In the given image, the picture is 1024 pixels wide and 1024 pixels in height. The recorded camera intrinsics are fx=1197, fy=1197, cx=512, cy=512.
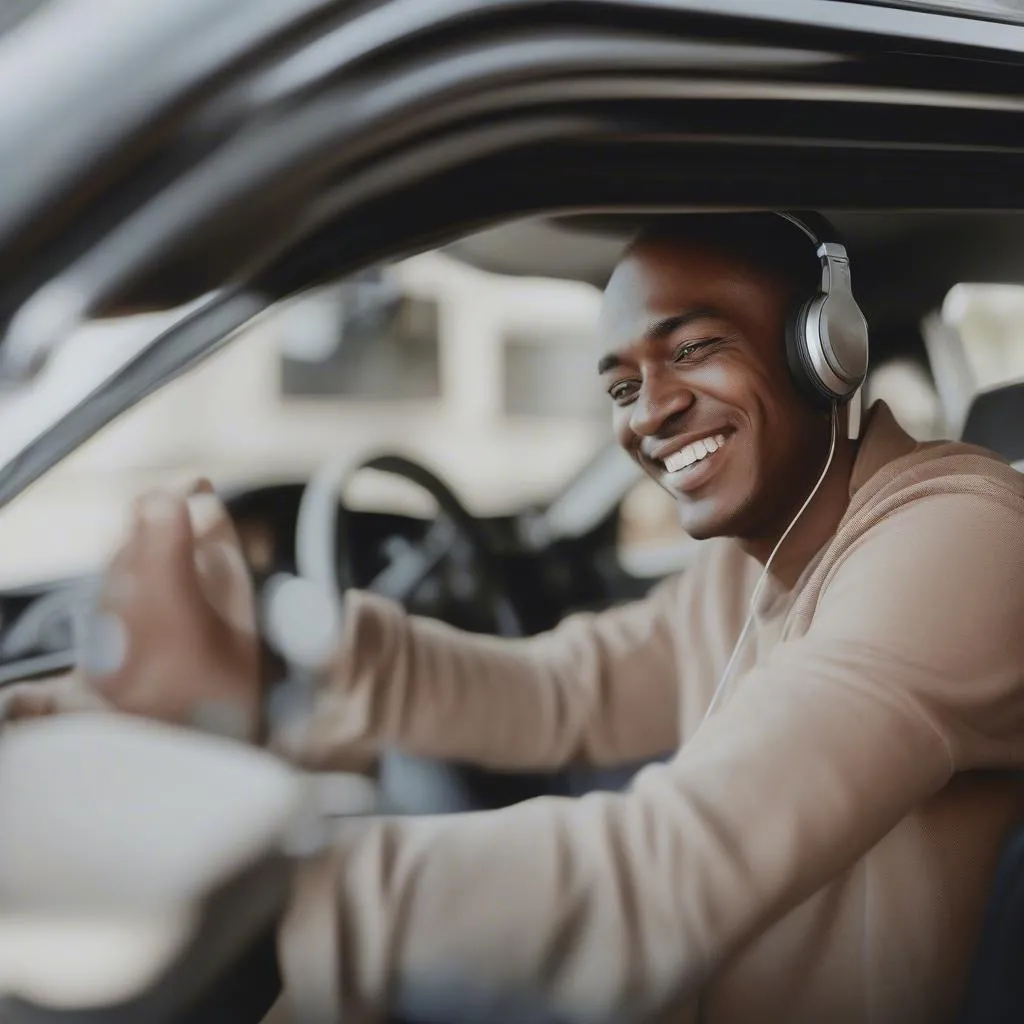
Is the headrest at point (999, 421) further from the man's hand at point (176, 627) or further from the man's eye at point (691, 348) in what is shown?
the man's hand at point (176, 627)

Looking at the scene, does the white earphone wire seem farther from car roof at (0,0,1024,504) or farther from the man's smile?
car roof at (0,0,1024,504)

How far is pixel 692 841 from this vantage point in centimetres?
85

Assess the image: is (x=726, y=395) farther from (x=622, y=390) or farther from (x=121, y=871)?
(x=121, y=871)

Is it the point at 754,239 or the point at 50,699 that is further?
the point at 754,239

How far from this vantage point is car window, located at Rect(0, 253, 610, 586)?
77 cm

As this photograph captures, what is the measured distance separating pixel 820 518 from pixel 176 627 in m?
0.56

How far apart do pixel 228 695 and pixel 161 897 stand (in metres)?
0.22

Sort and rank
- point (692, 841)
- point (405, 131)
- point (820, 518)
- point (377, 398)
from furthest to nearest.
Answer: point (377, 398), point (820, 518), point (692, 841), point (405, 131)

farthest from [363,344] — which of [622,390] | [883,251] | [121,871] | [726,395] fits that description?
[121,871]

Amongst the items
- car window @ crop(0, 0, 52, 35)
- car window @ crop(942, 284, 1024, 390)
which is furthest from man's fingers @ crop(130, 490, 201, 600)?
car window @ crop(942, 284, 1024, 390)

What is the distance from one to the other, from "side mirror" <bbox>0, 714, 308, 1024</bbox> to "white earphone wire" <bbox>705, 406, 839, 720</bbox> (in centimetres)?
43

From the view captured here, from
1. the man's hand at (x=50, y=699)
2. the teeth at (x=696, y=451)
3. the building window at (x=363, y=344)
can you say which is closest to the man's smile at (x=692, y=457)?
the teeth at (x=696, y=451)

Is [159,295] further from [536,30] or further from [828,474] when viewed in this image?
[828,474]

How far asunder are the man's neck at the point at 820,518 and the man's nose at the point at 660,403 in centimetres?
14
